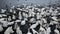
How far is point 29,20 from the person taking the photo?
1.10m

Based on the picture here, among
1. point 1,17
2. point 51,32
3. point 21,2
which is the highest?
point 21,2

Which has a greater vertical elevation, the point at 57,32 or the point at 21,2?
the point at 21,2

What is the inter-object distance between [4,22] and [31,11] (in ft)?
1.28

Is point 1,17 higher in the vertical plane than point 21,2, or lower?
lower

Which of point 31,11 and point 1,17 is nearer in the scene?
point 1,17

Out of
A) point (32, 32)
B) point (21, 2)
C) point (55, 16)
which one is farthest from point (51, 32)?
point (21, 2)

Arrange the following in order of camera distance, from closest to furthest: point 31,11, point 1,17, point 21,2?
point 1,17 < point 31,11 < point 21,2

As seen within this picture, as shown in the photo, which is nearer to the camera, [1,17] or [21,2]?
[1,17]

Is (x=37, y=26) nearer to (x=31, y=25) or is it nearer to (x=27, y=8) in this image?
(x=31, y=25)

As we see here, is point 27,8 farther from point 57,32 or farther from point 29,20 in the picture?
point 57,32

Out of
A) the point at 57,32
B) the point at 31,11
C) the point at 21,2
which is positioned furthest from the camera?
the point at 21,2

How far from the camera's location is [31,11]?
126 centimetres

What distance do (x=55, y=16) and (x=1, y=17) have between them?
59cm

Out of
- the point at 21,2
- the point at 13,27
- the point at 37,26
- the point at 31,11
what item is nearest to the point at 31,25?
the point at 37,26
